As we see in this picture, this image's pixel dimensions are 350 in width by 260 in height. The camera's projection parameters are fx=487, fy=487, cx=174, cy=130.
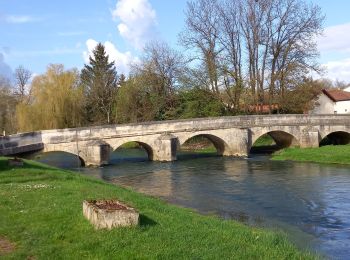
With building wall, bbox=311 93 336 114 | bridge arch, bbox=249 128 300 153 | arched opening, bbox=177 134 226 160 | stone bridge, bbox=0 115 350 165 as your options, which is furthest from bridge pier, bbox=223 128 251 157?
building wall, bbox=311 93 336 114

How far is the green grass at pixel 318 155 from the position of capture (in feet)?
103

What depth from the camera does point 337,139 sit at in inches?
1710

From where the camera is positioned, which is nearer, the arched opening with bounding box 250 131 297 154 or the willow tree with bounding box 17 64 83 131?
the arched opening with bounding box 250 131 297 154

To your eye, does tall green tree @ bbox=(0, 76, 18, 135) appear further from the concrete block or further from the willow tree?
the concrete block

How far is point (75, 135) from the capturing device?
31.8 m

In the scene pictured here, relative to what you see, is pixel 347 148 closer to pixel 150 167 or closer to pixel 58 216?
pixel 150 167

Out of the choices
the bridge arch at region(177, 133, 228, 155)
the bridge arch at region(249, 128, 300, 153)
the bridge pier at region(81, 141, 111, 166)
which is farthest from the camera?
the bridge arch at region(249, 128, 300, 153)

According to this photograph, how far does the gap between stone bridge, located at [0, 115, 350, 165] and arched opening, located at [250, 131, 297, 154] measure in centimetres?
9

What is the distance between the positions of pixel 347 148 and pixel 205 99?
669 inches

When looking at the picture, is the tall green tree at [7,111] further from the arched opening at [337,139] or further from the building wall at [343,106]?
the building wall at [343,106]

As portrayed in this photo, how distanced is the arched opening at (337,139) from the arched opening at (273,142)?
3284 millimetres

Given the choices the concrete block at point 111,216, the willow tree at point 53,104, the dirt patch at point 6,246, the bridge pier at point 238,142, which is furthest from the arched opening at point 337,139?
the dirt patch at point 6,246

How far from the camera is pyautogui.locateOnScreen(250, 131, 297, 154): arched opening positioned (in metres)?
40.3

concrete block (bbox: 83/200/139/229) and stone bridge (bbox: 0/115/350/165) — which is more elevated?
stone bridge (bbox: 0/115/350/165)
